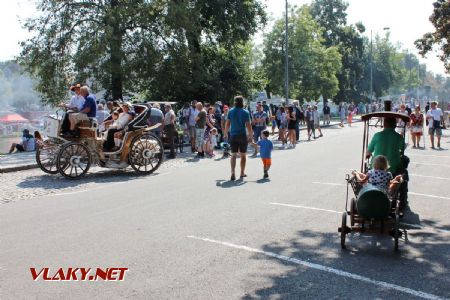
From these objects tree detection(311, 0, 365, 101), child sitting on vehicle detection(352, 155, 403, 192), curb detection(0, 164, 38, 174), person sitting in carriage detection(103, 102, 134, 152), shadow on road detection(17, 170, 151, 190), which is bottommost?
shadow on road detection(17, 170, 151, 190)

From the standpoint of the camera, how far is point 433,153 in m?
18.2

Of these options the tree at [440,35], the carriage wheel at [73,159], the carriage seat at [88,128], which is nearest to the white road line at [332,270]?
the carriage wheel at [73,159]

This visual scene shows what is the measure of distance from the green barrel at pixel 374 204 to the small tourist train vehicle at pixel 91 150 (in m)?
8.04

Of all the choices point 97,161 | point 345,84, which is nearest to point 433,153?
point 97,161

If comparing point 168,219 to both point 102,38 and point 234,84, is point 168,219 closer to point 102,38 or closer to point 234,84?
point 102,38

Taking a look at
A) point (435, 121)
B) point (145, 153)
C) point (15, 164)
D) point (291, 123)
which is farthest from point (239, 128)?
point (435, 121)

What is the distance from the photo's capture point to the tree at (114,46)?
2512 centimetres

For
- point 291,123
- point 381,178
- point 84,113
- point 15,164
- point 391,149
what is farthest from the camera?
point 291,123

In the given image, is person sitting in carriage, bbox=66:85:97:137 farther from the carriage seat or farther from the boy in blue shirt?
the boy in blue shirt

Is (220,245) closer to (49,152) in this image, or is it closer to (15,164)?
(49,152)

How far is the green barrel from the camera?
608 cm

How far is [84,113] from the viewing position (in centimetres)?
1284

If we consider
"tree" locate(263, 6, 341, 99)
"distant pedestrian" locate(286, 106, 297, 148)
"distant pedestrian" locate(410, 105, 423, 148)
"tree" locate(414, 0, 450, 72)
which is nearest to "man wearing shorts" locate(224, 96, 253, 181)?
"distant pedestrian" locate(286, 106, 297, 148)

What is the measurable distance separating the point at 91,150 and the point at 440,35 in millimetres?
25778
